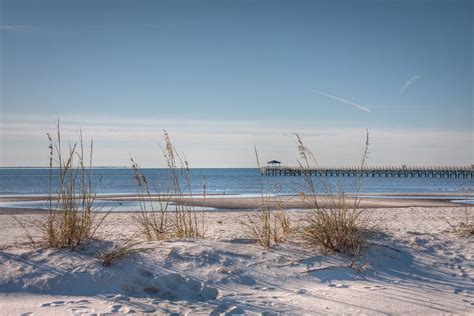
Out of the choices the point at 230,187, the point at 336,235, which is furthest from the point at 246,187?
the point at 336,235

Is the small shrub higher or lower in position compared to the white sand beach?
higher

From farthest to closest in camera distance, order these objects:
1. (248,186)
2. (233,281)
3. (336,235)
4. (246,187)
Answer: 1. (248,186)
2. (246,187)
3. (336,235)
4. (233,281)

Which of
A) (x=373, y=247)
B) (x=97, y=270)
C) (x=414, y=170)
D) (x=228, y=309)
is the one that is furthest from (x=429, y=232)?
(x=414, y=170)

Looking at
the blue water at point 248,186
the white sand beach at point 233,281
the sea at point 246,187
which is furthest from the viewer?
the blue water at point 248,186

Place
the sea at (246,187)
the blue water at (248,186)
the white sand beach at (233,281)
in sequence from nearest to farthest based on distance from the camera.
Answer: the white sand beach at (233,281) < the sea at (246,187) < the blue water at (248,186)

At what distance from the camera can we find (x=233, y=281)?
5258 millimetres

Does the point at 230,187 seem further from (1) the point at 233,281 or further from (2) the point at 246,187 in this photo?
(1) the point at 233,281

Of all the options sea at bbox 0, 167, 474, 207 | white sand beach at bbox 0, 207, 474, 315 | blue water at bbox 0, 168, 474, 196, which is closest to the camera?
white sand beach at bbox 0, 207, 474, 315

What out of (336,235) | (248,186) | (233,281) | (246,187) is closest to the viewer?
(233,281)

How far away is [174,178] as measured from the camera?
6.86 metres

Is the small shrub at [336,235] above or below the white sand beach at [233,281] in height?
above

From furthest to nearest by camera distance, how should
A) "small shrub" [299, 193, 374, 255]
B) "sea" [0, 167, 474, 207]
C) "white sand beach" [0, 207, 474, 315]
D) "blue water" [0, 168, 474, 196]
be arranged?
"blue water" [0, 168, 474, 196] < "sea" [0, 167, 474, 207] < "small shrub" [299, 193, 374, 255] < "white sand beach" [0, 207, 474, 315]

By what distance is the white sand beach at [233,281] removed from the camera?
439cm

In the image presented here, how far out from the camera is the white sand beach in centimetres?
439
